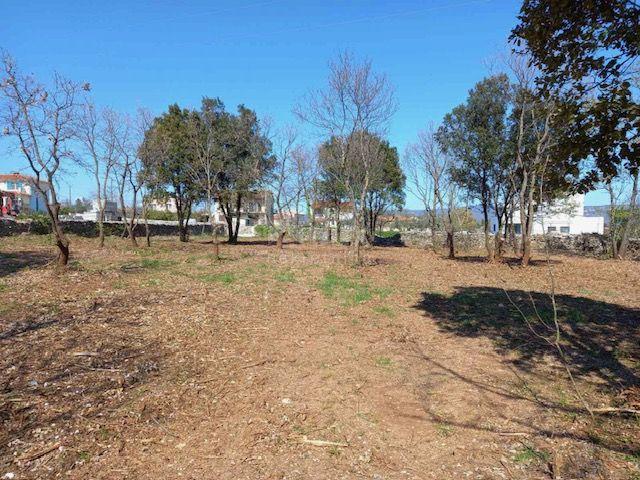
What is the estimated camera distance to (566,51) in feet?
13.7

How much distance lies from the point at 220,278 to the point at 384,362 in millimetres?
5635

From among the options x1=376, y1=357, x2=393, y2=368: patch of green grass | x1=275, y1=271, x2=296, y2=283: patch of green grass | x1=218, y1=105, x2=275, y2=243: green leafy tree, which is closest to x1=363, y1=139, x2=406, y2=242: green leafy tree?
x1=218, y1=105, x2=275, y2=243: green leafy tree

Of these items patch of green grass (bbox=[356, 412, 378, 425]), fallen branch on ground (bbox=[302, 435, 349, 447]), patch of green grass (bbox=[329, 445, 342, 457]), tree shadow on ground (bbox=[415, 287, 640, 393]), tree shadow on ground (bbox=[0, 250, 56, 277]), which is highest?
tree shadow on ground (bbox=[0, 250, 56, 277])

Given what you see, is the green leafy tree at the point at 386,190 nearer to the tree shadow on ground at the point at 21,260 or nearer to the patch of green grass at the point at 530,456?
the tree shadow on ground at the point at 21,260

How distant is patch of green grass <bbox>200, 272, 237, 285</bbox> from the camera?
365 inches

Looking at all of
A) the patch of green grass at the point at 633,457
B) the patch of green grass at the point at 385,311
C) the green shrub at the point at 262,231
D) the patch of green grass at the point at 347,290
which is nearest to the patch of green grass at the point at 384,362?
the patch of green grass at the point at 385,311

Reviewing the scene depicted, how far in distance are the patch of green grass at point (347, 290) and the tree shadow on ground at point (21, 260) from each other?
6.43 m

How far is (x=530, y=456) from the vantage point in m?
2.92

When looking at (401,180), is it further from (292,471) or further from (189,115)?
(292,471)

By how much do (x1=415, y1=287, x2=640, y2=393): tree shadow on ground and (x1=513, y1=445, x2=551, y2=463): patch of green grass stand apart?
2.76 feet

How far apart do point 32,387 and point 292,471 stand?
250 cm

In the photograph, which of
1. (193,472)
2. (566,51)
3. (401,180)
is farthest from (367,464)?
(401,180)

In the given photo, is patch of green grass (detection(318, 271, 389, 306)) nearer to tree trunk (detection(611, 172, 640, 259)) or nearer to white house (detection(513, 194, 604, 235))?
tree trunk (detection(611, 172, 640, 259))

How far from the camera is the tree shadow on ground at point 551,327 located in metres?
4.69
